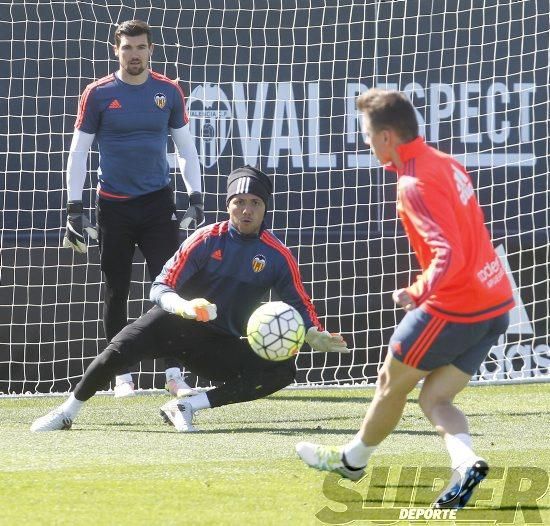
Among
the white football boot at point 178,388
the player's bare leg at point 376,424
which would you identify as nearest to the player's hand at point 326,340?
the white football boot at point 178,388

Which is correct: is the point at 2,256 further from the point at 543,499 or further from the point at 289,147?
the point at 543,499

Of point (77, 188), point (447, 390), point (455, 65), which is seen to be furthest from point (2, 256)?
point (447, 390)

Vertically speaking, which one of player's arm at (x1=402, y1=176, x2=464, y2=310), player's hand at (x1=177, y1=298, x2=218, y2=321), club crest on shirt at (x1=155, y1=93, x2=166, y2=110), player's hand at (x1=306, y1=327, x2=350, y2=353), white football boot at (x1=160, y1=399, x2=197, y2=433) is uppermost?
club crest on shirt at (x1=155, y1=93, x2=166, y2=110)

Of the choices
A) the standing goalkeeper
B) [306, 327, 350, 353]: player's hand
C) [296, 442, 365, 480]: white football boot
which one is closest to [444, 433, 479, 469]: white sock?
[296, 442, 365, 480]: white football boot

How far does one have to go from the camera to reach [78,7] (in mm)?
9992

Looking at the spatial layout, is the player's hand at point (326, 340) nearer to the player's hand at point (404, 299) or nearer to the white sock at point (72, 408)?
the white sock at point (72, 408)

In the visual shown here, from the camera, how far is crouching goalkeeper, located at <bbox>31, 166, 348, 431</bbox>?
7238 millimetres

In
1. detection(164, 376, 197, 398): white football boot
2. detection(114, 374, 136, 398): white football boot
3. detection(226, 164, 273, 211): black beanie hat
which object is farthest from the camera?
detection(114, 374, 136, 398): white football boot

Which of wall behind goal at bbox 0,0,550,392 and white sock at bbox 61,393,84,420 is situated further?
Result: wall behind goal at bbox 0,0,550,392

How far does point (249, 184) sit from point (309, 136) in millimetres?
2941

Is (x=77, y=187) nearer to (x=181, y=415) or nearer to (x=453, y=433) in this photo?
(x=181, y=415)

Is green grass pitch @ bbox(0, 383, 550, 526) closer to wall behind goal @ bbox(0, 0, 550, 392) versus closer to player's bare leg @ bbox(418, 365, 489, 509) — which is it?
player's bare leg @ bbox(418, 365, 489, 509)

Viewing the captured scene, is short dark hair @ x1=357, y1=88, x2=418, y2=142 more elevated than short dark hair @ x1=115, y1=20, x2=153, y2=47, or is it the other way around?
short dark hair @ x1=115, y1=20, x2=153, y2=47

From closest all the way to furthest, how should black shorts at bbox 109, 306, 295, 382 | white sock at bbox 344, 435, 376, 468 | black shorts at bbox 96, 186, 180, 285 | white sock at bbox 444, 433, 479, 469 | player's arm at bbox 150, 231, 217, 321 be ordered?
white sock at bbox 444, 433, 479, 469 → white sock at bbox 344, 435, 376, 468 → player's arm at bbox 150, 231, 217, 321 → black shorts at bbox 109, 306, 295, 382 → black shorts at bbox 96, 186, 180, 285
